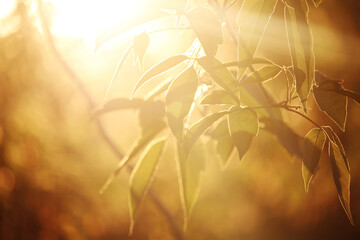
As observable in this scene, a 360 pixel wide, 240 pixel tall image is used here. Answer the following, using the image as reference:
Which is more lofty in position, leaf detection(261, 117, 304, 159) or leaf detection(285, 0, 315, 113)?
leaf detection(285, 0, 315, 113)

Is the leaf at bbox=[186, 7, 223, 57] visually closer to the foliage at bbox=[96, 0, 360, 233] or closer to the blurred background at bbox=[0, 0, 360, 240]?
the foliage at bbox=[96, 0, 360, 233]

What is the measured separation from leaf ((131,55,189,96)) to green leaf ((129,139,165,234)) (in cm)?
16

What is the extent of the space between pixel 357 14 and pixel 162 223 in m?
1.75

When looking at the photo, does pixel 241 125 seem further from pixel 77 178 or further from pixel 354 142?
pixel 77 178

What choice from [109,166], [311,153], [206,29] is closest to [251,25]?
[206,29]

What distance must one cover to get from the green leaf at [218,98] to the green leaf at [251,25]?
74 millimetres

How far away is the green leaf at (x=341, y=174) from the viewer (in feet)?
1.51

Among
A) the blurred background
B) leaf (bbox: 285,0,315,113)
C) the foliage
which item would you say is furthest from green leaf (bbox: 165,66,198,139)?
the blurred background

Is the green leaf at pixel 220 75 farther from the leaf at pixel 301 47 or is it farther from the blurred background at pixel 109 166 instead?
the blurred background at pixel 109 166

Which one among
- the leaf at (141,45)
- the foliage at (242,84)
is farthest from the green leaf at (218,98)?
the leaf at (141,45)

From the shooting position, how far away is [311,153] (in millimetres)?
476

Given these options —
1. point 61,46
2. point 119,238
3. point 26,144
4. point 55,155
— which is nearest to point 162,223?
point 119,238

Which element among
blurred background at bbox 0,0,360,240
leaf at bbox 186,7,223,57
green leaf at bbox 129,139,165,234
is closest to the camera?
leaf at bbox 186,7,223,57

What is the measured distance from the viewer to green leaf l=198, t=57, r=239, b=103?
0.45 metres
